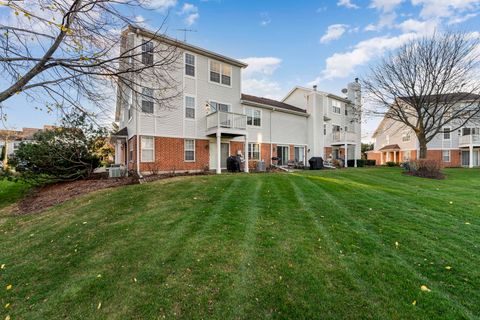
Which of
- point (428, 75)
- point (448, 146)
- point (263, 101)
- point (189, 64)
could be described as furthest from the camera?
point (448, 146)

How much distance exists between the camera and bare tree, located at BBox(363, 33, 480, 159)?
17.7 meters

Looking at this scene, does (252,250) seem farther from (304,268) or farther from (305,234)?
(305,234)

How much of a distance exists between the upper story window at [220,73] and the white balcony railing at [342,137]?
13.9 meters

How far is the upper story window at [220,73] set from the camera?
54.2 feet

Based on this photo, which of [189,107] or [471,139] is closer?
[189,107]

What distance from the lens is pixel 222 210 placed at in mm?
6355

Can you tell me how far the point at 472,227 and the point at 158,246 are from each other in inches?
276

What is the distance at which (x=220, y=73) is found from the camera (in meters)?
16.9

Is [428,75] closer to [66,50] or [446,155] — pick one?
[446,155]

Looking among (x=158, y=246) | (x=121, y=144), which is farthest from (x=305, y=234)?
(x=121, y=144)

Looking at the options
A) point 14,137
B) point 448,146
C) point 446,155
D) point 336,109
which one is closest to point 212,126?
point 336,109

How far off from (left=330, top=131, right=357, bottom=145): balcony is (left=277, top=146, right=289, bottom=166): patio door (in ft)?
22.5

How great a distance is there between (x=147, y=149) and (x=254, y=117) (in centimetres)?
916

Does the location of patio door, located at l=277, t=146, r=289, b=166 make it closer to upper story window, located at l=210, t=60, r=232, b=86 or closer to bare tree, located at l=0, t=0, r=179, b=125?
upper story window, located at l=210, t=60, r=232, b=86
